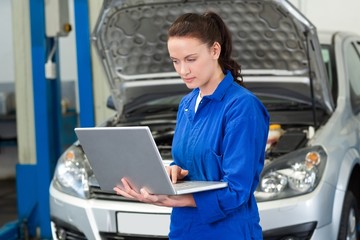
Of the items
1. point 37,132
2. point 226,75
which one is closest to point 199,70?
point 226,75

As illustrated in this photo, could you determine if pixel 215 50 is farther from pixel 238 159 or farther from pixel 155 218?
pixel 155 218

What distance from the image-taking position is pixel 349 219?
3.32m

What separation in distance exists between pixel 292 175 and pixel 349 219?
0.50 m

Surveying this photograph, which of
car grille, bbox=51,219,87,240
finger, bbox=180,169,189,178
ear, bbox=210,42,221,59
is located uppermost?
ear, bbox=210,42,221,59

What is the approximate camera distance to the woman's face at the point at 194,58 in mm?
1849

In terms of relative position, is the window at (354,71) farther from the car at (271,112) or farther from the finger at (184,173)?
the finger at (184,173)

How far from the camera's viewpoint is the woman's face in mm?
1849

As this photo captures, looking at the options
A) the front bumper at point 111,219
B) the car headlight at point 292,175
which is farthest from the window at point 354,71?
the front bumper at point 111,219

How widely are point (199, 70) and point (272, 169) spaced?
1345mm

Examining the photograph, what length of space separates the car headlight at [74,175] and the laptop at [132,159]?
136 centimetres

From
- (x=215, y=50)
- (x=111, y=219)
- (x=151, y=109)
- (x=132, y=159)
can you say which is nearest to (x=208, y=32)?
(x=215, y=50)

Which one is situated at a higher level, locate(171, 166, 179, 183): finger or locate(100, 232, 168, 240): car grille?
locate(171, 166, 179, 183): finger

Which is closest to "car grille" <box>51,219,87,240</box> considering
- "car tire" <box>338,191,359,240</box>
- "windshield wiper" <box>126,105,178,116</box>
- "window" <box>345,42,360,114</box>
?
"windshield wiper" <box>126,105,178,116</box>

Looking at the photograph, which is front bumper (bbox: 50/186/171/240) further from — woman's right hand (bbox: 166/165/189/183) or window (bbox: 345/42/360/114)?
window (bbox: 345/42/360/114)
